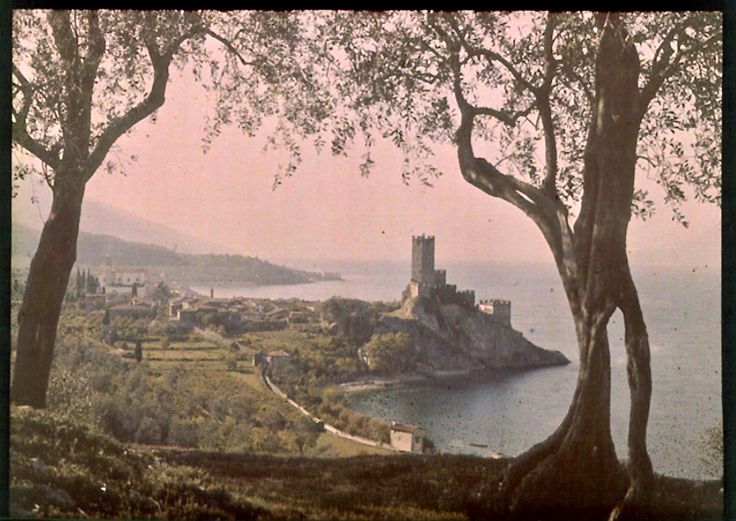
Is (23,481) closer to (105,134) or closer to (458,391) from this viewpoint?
(105,134)

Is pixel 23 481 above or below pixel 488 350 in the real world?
below

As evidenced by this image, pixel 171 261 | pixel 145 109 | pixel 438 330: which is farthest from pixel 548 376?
pixel 145 109

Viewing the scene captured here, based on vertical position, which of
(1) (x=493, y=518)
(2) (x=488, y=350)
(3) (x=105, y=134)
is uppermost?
(3) (x=105, y=134)

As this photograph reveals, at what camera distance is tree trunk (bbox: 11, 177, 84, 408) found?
14.1 ft

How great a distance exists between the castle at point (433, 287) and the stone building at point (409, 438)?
67cm

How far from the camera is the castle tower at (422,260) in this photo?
4227 mm

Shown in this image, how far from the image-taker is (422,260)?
424cm

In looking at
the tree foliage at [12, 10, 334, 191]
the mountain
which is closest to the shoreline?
the mountain

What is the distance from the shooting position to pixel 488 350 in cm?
426

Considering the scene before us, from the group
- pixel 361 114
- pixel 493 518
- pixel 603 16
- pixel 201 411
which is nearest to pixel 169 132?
pixel 361 114

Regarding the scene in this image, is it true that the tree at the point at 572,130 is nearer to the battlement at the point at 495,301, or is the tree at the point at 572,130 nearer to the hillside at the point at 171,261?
the battlement at the point at 495,301

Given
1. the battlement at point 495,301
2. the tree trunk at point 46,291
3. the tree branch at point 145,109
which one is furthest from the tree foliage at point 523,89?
the tree trunk at point 46,291

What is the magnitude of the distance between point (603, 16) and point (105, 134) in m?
2.61

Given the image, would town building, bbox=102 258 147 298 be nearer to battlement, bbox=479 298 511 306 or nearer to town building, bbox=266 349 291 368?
town building, bbox=266 349 291 368
